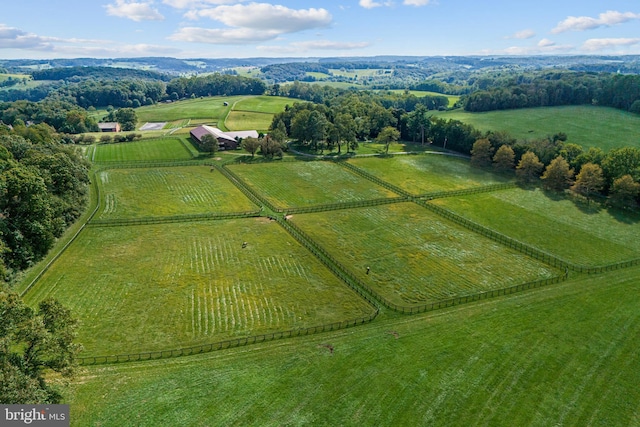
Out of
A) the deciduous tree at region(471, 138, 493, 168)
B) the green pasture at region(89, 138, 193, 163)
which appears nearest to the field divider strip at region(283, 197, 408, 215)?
the deciduous tree at region(471, 138, 493, 168)

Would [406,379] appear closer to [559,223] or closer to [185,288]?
[185,288]

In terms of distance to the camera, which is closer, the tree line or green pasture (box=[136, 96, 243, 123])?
the tree line

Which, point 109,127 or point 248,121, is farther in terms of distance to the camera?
point 248,121

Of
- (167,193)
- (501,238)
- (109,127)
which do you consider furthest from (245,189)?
(109,127)

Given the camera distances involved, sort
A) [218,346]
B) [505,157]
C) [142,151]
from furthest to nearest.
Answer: [142,151]
[505,157]
[218,346]

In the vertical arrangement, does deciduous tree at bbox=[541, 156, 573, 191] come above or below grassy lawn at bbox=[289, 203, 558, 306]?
above

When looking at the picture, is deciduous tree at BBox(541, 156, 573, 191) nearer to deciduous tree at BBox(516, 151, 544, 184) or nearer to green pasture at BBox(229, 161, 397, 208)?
deciduous tree at BBox(516, 151, 544, 184)

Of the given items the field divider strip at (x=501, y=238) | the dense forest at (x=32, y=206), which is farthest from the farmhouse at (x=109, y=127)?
the field divider strip at (x=501, y=238)

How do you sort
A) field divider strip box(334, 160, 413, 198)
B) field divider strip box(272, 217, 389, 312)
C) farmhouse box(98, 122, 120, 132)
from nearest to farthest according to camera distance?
field divider strip box(272, 217, 389, 312) → field divider strip box(334, 160, 413, 198) → farmhouse box(98, 122, 120, 132)
